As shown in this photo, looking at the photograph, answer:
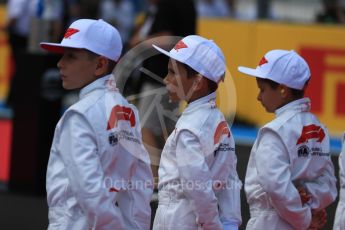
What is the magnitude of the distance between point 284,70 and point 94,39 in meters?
1.33

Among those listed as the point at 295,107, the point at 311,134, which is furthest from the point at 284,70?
the point at 311,134

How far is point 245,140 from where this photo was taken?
12977 millimetres

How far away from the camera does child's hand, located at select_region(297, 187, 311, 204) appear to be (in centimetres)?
534

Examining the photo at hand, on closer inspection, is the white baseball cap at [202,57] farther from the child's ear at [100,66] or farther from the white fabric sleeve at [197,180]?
the child's ear at [100,66]

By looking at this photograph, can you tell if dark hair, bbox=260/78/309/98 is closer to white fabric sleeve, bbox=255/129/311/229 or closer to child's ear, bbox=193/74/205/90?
white fabric sleeve, bbox=255/129/311/229

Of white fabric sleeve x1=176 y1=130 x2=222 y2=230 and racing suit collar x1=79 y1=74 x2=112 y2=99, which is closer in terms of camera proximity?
racing suit collar x1=79 y1=74 x2=112 y2=99

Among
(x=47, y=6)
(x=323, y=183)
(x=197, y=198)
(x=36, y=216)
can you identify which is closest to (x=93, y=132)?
(x=197, y=198)

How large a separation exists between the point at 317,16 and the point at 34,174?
5.59 metres

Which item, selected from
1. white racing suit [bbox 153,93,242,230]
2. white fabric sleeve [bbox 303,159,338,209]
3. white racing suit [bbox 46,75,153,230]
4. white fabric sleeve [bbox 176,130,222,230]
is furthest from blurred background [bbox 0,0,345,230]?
white racing suit [bbox 46,75,153,230]

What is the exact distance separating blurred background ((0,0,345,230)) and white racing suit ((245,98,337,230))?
314cm

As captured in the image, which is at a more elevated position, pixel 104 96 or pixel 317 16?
pixel 104 96

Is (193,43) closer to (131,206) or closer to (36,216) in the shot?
(131,206)

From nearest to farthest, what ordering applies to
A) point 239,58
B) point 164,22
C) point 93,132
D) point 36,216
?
1. point 93,132
2. point 36,216
3. point 164,22
4. point 239,58

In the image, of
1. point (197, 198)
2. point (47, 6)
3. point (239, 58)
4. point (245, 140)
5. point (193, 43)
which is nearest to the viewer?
point (197, 198)
